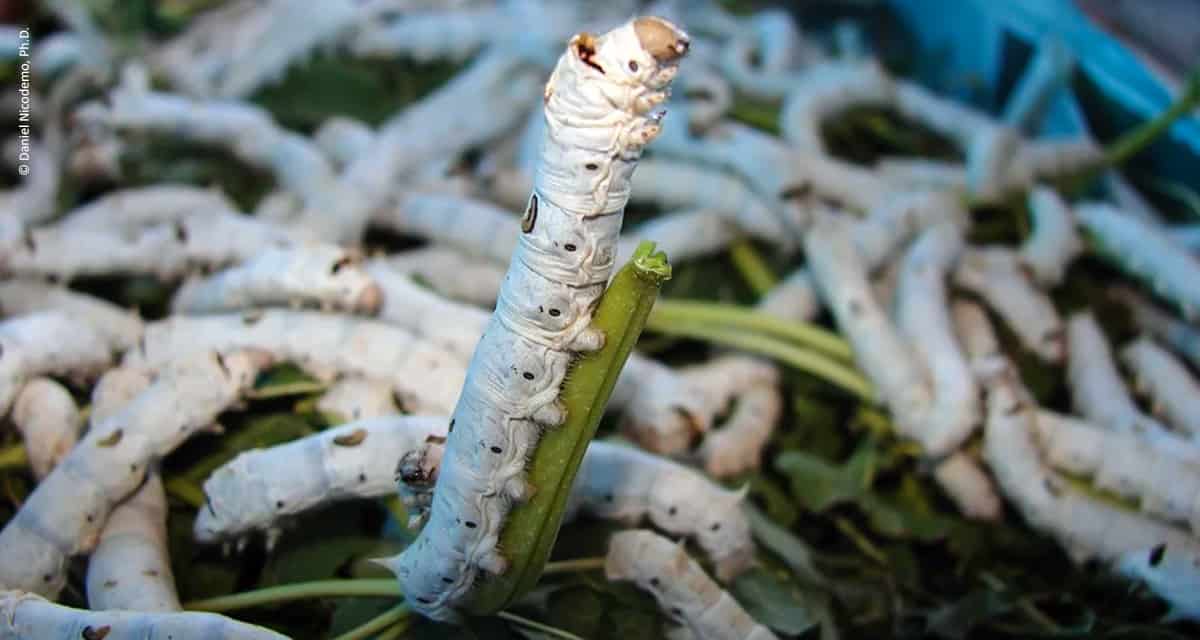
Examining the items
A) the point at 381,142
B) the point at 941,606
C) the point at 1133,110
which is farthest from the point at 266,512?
the point at 1133,110

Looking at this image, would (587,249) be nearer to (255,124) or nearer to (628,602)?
(628,602)

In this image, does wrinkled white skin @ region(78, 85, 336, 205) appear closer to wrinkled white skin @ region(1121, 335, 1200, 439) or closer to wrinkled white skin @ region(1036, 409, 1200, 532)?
wrinkled white skin @ region(1036, 409, 1200, 532)

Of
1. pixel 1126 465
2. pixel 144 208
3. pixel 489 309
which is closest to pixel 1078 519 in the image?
pixel 1126 465

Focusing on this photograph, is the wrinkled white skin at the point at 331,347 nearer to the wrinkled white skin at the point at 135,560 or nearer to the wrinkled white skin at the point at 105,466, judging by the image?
the wrinkled white skin at the point at 105,466

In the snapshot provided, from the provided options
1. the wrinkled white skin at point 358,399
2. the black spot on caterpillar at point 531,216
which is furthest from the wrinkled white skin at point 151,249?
the black spot on caterpillar at point 531,216

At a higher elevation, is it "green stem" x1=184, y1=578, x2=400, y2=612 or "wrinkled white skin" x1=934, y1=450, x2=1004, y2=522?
"wrinkled white skin" x1=934, y1=450, x2=1004, y2=522

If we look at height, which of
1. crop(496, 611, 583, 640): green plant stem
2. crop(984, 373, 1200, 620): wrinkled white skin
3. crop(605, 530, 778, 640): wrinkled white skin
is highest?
crop(984, 373, 1200, 620): wrinkled white skin

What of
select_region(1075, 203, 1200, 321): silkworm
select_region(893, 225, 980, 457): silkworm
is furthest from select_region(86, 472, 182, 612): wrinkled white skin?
select_region(1075, 203, 1200, 321): silkworm
